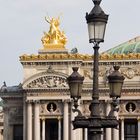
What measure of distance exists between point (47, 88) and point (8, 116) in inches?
317

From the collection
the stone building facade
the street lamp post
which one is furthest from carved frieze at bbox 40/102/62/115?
the street lamp post

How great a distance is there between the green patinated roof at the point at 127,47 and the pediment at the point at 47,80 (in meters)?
26.8

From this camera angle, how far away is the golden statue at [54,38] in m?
90.1

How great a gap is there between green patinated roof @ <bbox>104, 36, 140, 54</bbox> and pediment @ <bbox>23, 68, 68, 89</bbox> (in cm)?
2676

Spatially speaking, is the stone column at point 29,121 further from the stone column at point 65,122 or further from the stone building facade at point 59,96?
the stone column at point 65,122

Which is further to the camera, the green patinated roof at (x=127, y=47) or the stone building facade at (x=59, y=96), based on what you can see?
the green patinated roof at (x=127, y=47)

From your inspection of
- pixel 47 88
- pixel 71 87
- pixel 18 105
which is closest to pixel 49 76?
pixel 47 88

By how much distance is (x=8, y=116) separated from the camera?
92.1 meters

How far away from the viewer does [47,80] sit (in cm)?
8656

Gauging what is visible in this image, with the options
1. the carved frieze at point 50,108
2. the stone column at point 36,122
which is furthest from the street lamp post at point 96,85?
the carved frieze at point 50,108

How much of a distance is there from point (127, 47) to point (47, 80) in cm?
3145

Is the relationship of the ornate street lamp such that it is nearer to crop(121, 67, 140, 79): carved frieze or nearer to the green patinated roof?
crop(121, 67, 140, 79): carved frieze

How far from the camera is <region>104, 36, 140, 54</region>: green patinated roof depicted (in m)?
113

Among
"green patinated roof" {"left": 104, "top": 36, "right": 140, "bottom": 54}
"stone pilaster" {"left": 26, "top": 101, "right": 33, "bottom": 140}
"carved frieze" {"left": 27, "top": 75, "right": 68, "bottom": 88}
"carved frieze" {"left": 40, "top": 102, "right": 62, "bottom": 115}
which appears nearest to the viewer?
"stone pilaster" {"left": 26, "top": 101, "right": 33, "bottom": 140}
